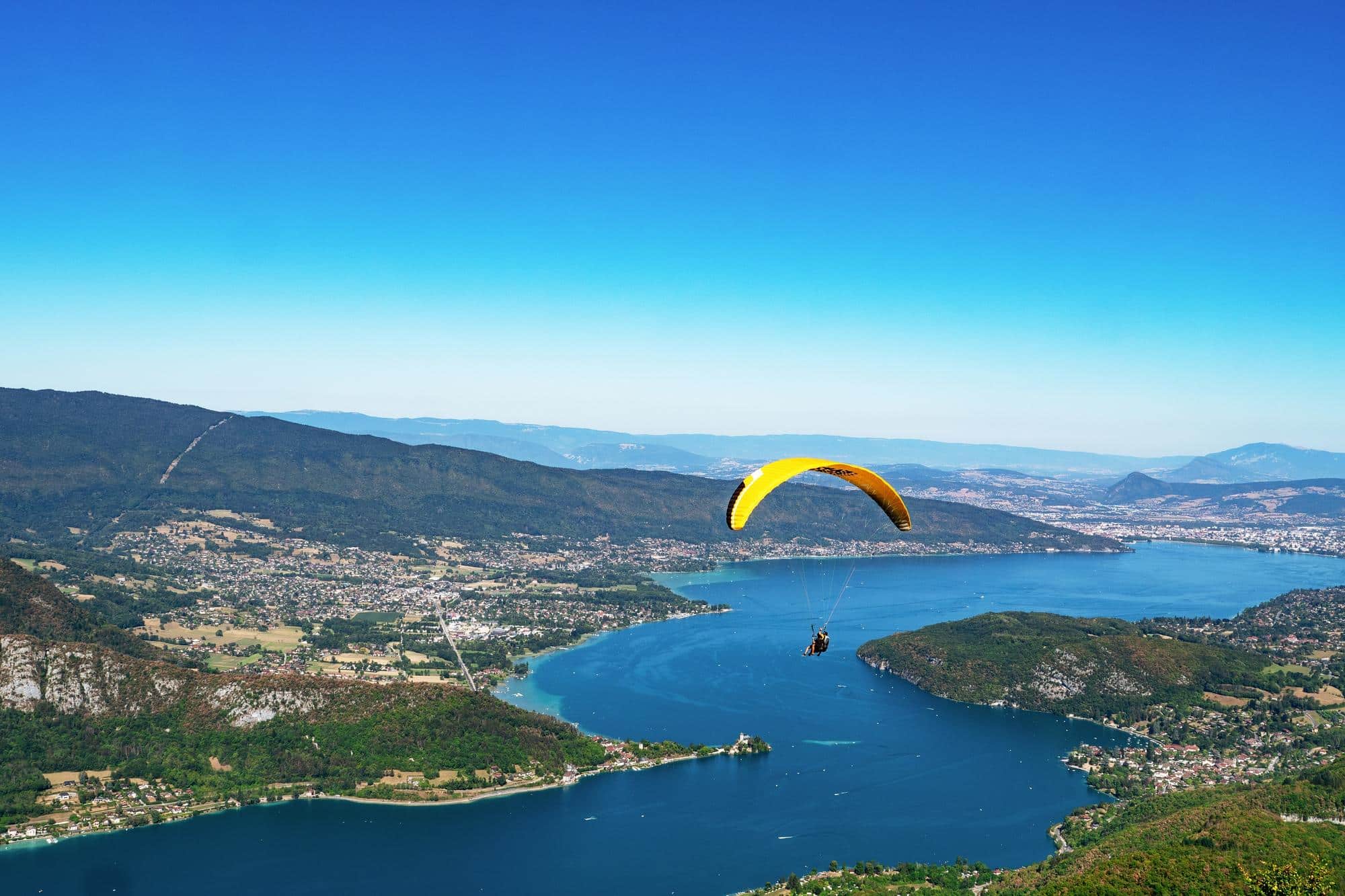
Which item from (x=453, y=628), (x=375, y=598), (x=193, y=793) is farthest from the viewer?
(x=375, y=598)

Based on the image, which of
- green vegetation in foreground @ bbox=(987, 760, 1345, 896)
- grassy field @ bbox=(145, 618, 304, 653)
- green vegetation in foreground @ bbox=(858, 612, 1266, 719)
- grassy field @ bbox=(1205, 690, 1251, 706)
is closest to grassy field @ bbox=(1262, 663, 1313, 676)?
green vegetation in foreground @ bbox=(858, 612, 1266, 719)

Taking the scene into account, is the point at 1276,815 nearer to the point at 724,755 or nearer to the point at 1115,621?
the point at 724,755

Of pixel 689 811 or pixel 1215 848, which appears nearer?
pixel 1215 848

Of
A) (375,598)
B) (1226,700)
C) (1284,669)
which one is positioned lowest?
(375,598)

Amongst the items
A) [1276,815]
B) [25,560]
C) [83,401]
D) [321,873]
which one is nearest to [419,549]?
[25,560]

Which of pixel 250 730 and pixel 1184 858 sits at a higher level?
pixel 1184 858

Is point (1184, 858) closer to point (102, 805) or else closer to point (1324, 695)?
point (1324, 695)

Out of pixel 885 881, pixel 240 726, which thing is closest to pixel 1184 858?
pixel 885 881
